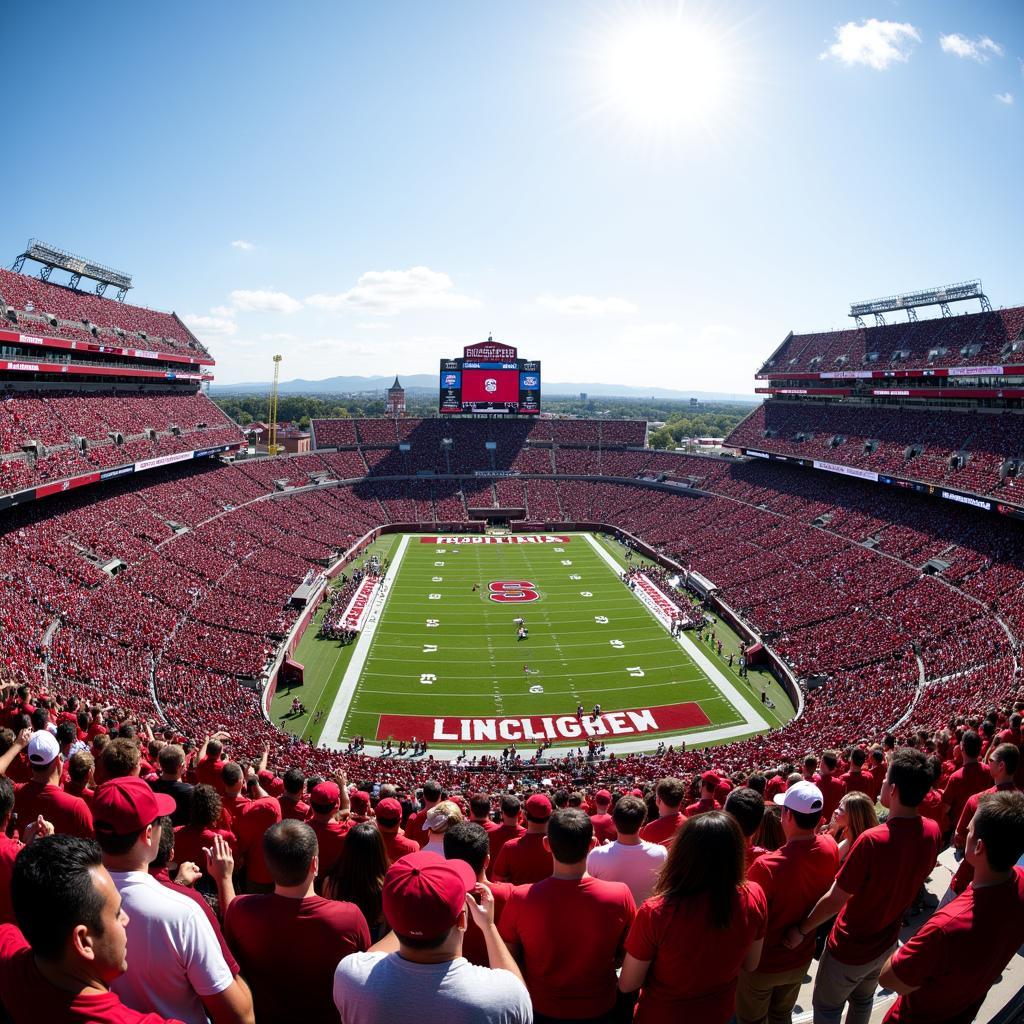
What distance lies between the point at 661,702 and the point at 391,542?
3045cm

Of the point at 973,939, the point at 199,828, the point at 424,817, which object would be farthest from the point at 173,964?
the point at 424,817

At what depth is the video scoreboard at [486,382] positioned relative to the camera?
69312 mm

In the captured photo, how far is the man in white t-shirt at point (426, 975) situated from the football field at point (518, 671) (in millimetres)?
22777

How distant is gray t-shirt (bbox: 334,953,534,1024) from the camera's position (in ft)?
9.04

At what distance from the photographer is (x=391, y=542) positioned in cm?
5397

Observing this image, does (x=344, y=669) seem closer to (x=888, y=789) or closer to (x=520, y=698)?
(x=520, y=698)

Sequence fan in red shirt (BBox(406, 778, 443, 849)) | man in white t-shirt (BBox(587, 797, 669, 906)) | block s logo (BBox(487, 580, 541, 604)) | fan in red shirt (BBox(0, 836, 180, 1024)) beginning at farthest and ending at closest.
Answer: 1. block s logo (BBox(487, 580, 541, 604))
2. fan in red shirt (BBox(406, 778, 443, 849))
3. man in white t-shirt (BBox(587, 797, 669, 906))
4. fan in red shirt (BBox(0, 836, 180, 1024))

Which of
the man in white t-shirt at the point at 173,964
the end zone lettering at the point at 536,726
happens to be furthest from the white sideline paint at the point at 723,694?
the man in white t-shirt at the point at 173,964

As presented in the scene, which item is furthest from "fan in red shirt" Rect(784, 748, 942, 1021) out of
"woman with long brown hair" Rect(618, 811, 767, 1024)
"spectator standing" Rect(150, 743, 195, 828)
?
"spectator standing" Rect(150, 743, 195, 828)

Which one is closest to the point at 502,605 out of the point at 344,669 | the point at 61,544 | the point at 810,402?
the point at 344,669

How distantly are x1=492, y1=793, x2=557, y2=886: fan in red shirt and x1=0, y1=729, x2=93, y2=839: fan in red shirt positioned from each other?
3588 millimetres

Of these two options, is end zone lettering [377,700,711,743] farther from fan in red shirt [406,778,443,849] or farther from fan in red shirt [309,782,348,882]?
fan in red shirt [309,782,348,882]

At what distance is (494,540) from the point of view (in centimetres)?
5550

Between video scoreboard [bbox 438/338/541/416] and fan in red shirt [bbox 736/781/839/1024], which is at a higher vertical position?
video scoreboard [bbox 438/338/541/416]
